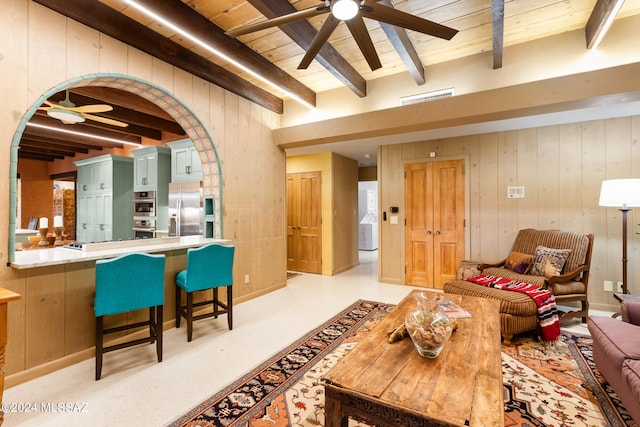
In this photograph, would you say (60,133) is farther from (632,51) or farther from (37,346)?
(632,51)

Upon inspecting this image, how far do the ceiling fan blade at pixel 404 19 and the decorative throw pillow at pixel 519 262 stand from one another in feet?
9.77

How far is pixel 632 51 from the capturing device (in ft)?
8.57

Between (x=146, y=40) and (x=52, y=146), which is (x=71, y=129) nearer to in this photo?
(x=52, y=146)

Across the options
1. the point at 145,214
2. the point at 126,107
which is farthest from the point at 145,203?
the point at 126,107

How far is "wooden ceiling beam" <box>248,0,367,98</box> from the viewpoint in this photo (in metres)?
2.24

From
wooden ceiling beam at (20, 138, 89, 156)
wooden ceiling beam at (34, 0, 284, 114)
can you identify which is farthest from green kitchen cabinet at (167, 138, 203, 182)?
wooden ceiling beam at (20, 138, 89, 156)

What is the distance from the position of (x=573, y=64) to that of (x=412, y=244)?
3062 millimetres

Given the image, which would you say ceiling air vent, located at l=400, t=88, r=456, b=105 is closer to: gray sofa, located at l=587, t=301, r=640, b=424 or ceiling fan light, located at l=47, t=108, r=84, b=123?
gray sofa, located at l=587, t=301, r=640, b=424

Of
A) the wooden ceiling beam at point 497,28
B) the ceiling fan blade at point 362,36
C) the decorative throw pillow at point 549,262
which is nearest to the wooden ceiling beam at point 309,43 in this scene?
the ceiling fan blade at point 362,36

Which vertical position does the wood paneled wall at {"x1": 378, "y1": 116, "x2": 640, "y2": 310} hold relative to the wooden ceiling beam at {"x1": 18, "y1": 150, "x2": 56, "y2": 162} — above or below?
below

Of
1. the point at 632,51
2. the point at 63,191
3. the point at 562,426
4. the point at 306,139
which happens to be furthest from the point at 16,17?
the point at 63,191

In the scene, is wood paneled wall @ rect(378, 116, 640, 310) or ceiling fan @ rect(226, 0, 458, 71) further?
wood paneled wall @ rect(378, 116, 640, 310)

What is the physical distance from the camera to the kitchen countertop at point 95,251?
220cm

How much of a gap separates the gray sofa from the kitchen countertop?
350 cm
